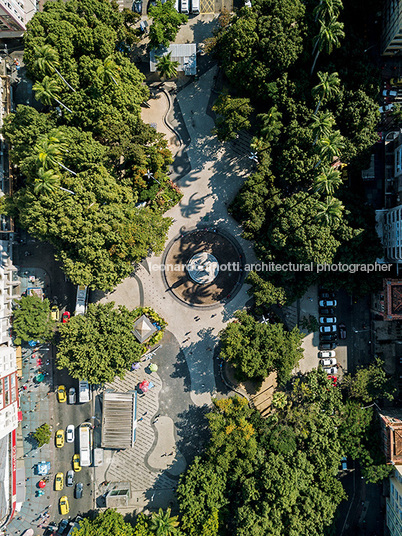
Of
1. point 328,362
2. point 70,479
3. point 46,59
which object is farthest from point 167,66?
point 70,479

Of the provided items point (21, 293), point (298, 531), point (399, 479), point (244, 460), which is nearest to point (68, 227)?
point (21, 293)

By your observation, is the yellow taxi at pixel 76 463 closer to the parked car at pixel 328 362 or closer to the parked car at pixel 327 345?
the parked car at pixel 328 362

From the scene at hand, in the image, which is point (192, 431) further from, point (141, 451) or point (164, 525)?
point (164, 525)

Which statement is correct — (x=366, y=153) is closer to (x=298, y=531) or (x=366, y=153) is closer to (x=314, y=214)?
(x=314, y=214)

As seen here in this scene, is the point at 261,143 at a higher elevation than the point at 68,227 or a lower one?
higher

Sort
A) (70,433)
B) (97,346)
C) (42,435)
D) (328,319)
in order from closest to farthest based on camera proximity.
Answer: (97,346) → (42,435) → (328,319) → (70,433)

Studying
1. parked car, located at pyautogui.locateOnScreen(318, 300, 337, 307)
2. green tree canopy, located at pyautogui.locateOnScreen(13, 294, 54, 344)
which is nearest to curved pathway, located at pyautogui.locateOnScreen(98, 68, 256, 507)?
green tree canopy, located at pyautogui.locateOnScreen(13, 294, 54, 344)

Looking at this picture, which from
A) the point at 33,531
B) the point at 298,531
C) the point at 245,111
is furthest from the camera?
the point at 33,531

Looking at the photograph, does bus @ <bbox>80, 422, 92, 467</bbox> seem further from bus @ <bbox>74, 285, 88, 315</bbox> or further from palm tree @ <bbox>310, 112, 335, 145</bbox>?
palm tree @ <bbox>310, 112, 335, 145</bbox>
